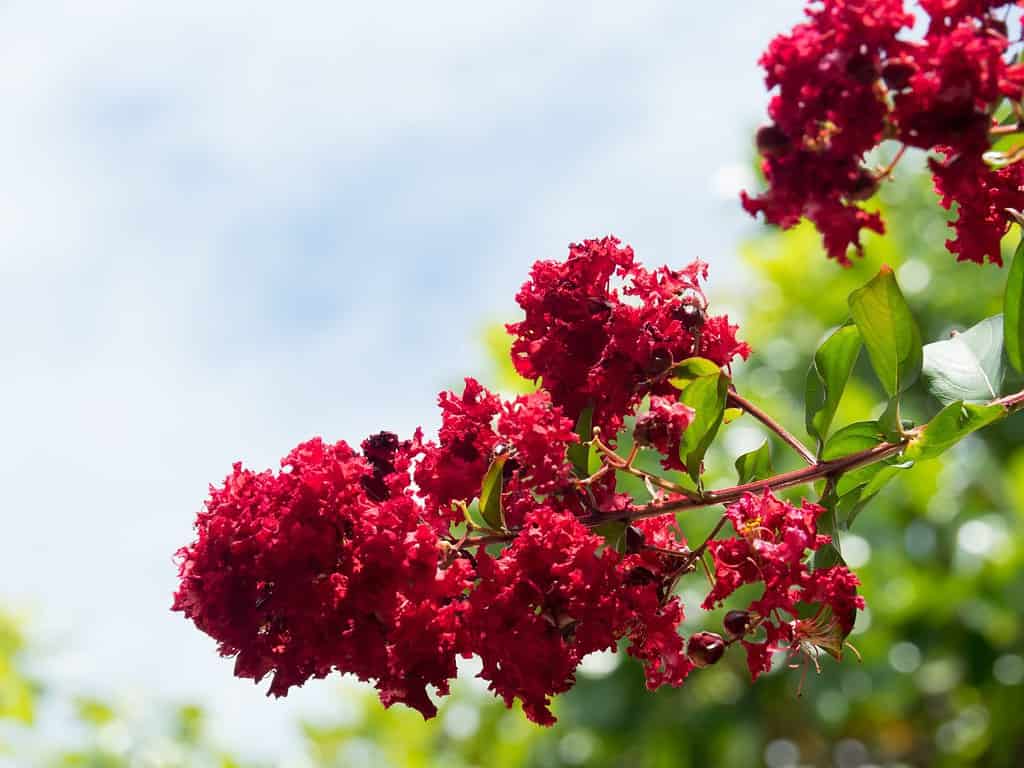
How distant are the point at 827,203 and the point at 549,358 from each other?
2.15 ft

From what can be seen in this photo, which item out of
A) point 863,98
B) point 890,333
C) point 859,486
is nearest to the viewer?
point 863,98

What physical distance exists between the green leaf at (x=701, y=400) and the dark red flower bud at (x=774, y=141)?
451 mm

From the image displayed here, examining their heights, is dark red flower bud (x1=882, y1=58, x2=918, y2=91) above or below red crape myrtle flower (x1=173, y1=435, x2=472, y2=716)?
above

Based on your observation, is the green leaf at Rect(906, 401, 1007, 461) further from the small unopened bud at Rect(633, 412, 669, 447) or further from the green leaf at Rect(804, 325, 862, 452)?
the small unopened bud at Rect(633, 412, 669, 447)

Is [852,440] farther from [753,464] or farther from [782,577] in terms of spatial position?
[782,577]

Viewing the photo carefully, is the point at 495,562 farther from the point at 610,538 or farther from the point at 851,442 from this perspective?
the point at 851,442

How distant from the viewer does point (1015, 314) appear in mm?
2162

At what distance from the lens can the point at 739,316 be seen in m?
9.24

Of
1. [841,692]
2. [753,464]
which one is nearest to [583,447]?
[753,464]

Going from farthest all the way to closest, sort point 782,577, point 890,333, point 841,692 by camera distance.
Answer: point 841,692 → point 890,333 → point 782,577

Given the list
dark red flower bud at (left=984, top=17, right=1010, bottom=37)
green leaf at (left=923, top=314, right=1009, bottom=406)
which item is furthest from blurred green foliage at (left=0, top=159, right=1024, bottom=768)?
dark red flower bud at (left=984, top=17, right=1010, bottom=37)

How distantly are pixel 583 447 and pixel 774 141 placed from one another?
709 mm

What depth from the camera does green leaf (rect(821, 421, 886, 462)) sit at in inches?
87.1

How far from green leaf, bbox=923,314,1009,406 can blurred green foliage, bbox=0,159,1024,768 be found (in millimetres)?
3983
